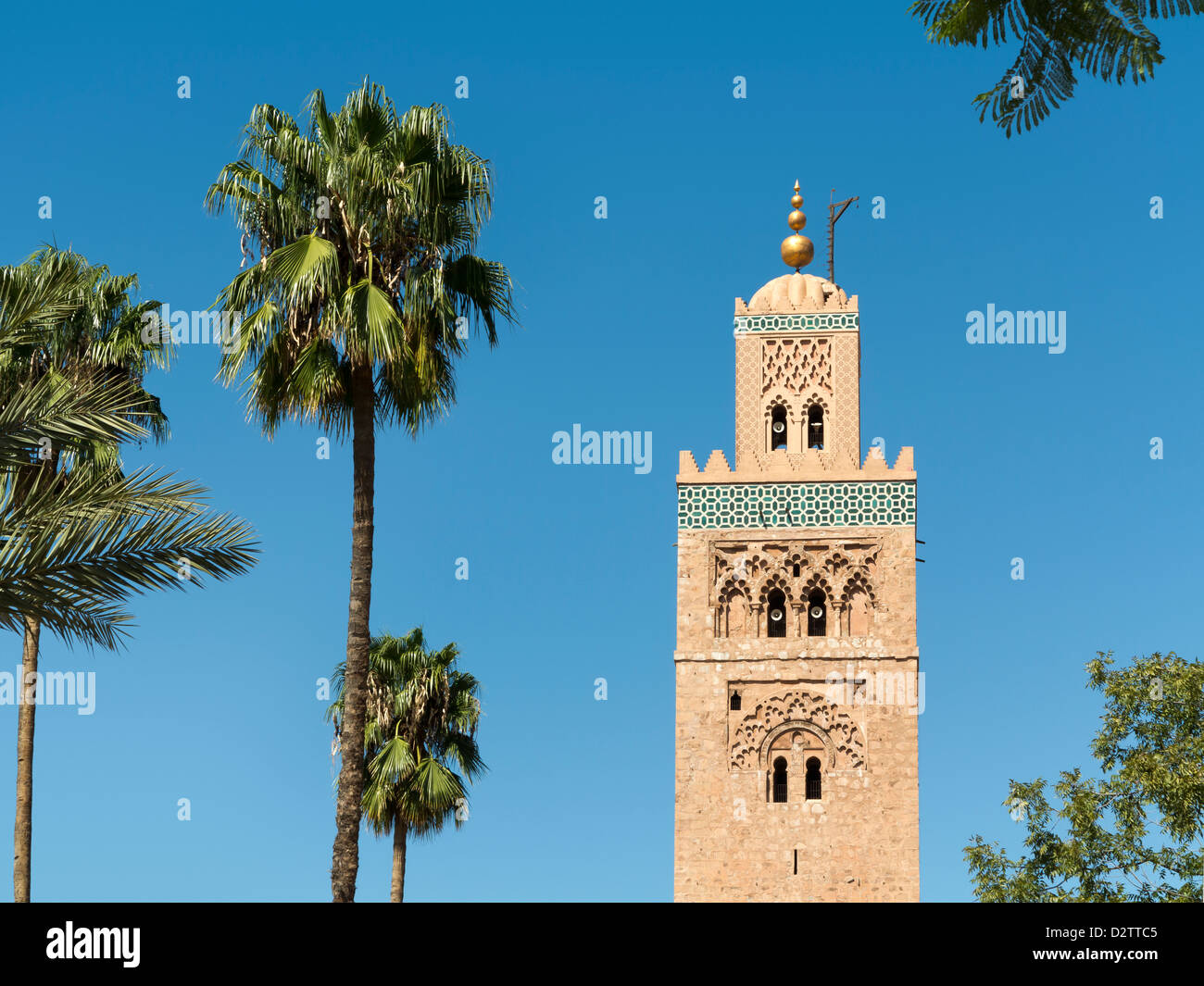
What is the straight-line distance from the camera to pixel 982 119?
9.14 meters

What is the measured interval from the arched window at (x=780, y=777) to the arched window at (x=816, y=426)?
7.12 meters

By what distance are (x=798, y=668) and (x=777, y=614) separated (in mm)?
1363

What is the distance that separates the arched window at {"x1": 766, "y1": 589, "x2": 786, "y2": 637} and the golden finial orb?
8159mm

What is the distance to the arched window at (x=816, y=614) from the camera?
126 feet

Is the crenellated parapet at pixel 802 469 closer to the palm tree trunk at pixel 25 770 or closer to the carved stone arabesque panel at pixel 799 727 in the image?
the carved stone arabesque panel at pixel 799 727

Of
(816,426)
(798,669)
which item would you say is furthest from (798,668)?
(816,426)

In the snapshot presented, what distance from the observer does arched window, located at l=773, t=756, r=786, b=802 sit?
123 feet

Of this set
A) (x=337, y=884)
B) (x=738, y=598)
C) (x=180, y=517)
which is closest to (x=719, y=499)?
(x=738, y=598)

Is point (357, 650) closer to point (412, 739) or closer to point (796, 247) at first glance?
point (412, 739)

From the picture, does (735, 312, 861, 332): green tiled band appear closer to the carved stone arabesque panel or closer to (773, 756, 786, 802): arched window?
the carved stone arabesque panel

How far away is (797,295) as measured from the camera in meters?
41.6

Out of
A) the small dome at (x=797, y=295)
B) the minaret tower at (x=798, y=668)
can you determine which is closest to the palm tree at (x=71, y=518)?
the minaret tower at (x=798, y=668)
